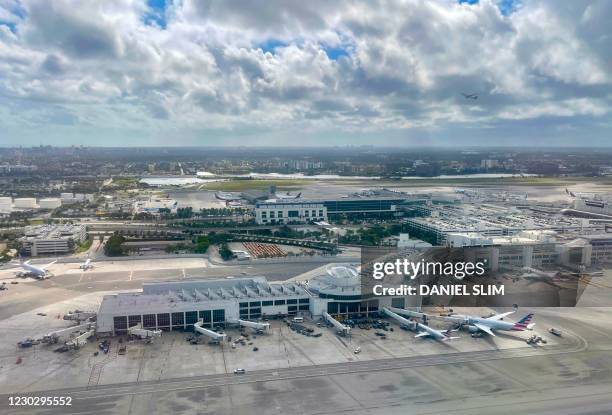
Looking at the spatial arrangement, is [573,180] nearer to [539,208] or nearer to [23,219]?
[539,208]

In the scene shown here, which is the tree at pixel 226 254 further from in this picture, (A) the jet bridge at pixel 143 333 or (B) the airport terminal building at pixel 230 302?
(A) the jet bridge at pixel 143 333

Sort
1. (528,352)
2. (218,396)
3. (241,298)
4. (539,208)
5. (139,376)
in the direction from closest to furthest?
(218,396) < (139,376) < (528,352) < (241,298) < (539,208)

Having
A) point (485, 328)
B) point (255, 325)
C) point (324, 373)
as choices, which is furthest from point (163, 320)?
point (485, 328)

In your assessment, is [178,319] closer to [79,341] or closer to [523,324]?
[79,341]

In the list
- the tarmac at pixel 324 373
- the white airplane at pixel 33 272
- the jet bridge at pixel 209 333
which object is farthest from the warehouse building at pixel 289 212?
the tarmac at pixel 324 373

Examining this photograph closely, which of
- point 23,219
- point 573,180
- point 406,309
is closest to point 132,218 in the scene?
point 23,219

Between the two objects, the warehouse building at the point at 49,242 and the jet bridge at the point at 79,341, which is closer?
the jet bridge at the point at 79,341
